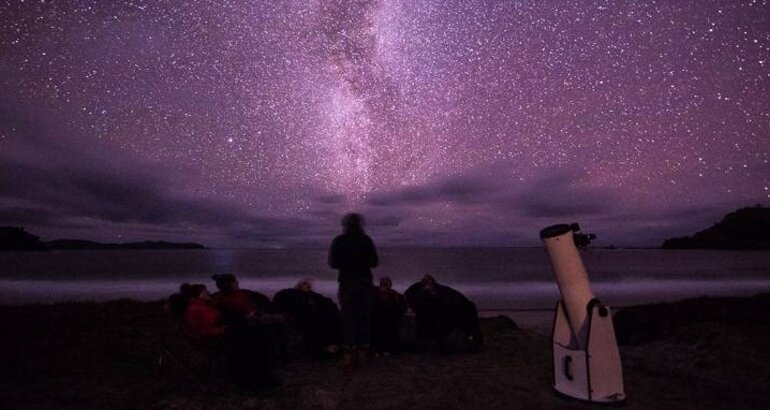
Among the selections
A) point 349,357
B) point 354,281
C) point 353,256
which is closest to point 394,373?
point 349,357

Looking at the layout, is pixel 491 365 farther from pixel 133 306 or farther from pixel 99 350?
pixel 133 306

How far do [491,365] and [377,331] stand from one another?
6.39 ft

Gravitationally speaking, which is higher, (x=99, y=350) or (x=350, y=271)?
(x=350, y=271)

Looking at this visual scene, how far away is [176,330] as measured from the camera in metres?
10.7

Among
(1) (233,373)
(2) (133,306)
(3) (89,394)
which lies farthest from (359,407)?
(2) (133,306)

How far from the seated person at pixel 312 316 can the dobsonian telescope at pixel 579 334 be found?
3556mm

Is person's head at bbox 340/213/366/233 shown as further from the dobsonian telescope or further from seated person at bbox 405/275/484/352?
the dobsonian telescope

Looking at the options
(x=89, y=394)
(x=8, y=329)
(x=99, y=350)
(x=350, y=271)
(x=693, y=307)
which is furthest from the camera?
(x=693, y=307)

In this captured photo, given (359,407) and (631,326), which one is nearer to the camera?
(359,407)

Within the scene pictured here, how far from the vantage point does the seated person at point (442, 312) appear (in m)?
8.42

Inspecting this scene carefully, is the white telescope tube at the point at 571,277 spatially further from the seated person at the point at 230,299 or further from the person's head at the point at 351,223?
the seated person at the point at 230,299

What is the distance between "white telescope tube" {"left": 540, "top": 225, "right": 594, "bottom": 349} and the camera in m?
5.68

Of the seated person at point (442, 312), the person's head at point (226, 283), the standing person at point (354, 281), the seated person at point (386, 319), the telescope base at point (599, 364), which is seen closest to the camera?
the telescope base at point (599, 364)

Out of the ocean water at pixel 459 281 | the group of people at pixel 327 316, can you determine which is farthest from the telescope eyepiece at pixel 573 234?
the ocean water at pixel 459 281
